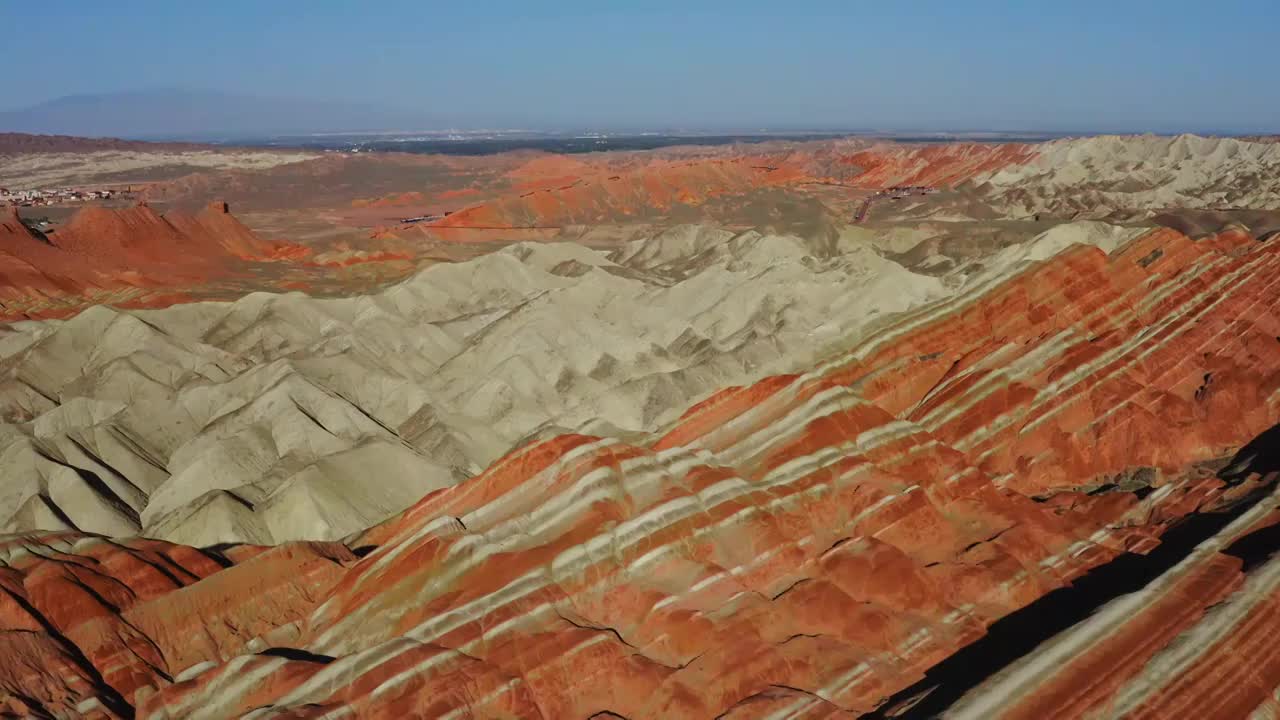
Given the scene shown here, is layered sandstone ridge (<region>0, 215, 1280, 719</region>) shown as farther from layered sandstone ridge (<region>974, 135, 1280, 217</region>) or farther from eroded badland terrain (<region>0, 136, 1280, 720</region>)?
layered sandstone ridge (<region>974, 135, 1280, 217</region>)

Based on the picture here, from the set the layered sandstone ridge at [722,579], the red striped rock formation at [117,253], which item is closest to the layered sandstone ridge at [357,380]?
the layered sandstone ridge at [722,579]

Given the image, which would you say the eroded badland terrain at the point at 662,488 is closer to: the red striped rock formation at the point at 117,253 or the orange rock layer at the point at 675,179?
the red striped rock formation at the point at 117,253

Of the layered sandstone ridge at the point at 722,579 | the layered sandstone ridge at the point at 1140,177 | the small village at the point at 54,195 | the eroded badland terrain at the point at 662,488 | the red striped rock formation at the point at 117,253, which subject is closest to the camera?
the layered sandstone ridge at the point at 722,579

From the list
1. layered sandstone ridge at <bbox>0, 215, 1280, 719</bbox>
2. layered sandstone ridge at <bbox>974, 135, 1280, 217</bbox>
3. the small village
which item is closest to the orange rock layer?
layered sandstone ridge at <bbox>974, 135, 1280, 217</bbox>

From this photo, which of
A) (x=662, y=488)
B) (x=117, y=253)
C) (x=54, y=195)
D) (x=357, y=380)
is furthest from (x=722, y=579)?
(x=54, y=195)

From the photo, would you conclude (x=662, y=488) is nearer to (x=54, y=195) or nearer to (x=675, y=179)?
(x=675, y=179)

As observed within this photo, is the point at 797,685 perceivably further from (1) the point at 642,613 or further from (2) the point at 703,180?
(2) the point at 703,180
